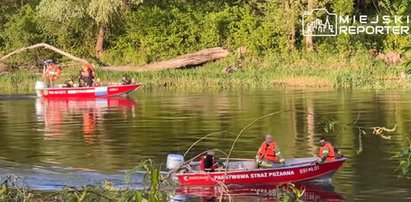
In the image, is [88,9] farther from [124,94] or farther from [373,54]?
[373,54]

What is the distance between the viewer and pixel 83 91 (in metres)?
51.9

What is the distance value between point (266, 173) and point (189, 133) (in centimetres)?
1198

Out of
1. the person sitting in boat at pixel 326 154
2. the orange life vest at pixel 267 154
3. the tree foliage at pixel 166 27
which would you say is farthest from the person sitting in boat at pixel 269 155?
the tree foliage at pixel 166 27

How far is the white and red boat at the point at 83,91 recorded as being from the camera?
51.8 meters

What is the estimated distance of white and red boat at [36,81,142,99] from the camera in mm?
51812

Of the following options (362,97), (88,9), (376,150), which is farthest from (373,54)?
(376,150)

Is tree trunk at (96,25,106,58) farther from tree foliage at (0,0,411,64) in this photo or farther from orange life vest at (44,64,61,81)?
orange life vest at (44,64,61,81)

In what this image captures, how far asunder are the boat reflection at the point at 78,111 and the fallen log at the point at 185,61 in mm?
11557

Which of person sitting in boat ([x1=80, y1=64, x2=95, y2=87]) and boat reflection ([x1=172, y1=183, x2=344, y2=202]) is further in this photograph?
person sitting in boat ([x1=80, y1=64, x2=95, y2=87])

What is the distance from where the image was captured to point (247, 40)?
64.2 m

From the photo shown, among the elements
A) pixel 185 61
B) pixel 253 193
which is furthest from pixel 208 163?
pixel 185 61

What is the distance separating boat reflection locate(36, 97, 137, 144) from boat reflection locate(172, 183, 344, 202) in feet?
37.0

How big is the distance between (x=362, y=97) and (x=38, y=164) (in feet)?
79.7

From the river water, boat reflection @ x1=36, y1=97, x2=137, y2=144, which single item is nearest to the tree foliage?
the river water
